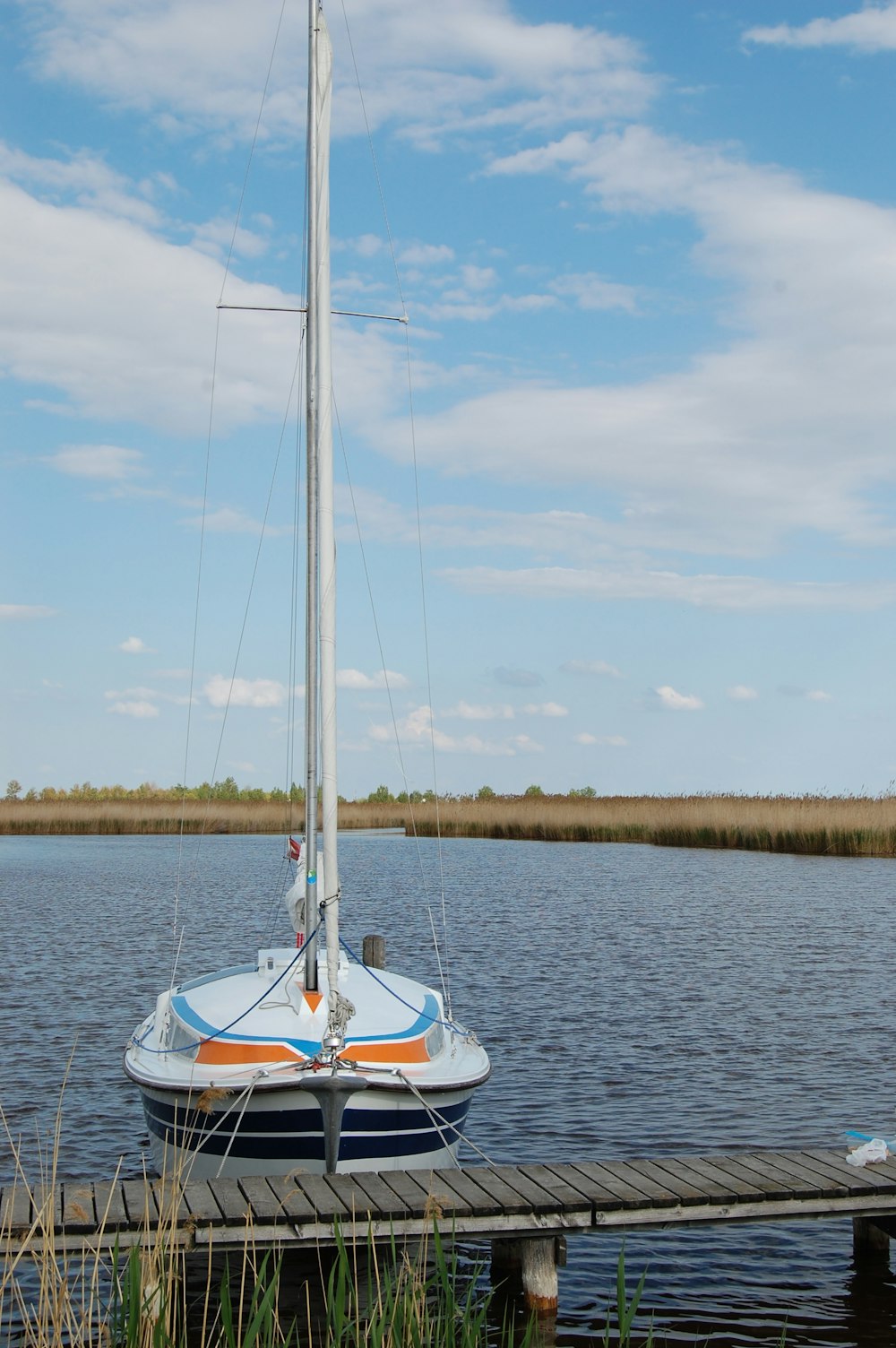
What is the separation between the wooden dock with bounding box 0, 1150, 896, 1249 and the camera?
21.5 feet

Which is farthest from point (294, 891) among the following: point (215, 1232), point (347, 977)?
point (215, 1232)

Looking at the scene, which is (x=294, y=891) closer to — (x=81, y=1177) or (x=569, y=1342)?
(x=81, y=1177)

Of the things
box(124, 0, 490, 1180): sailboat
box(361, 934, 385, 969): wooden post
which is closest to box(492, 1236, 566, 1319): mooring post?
box(124, 0, 490, 1180): sailboat

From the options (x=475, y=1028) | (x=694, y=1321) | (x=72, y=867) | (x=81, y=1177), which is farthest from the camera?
(x=72, y=867)

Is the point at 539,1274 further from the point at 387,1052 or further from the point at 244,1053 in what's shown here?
the point at 244,1053

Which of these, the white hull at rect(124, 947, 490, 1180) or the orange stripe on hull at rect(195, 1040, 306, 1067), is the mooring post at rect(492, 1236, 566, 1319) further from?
the orange stripe on hull at rect(195, 1040, 306, 1067)

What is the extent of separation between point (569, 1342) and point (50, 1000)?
432 inches

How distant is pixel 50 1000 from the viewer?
638 inches

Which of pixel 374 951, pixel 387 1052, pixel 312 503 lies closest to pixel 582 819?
pixel 374 951

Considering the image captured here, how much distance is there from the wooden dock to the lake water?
1.98ft

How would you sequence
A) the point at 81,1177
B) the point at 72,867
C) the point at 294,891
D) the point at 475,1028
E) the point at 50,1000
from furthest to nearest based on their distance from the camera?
1. the point at 72,867
2. the point at 50,1000
3. the point at 475,1028
4. the point at 294,891
5. the point at 81,1177

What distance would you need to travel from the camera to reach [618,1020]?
1518 centimetres

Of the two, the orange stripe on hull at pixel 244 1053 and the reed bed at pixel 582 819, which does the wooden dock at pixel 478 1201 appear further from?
the reed bed at pixel 582 819

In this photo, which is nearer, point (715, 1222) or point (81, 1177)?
point (715, 1222)
